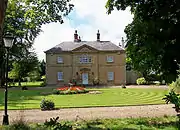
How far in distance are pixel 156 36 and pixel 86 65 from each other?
44.8m

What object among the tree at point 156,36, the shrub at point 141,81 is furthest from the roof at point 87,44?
the tree at point 156,36

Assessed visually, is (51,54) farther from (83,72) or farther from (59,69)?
(83,72)

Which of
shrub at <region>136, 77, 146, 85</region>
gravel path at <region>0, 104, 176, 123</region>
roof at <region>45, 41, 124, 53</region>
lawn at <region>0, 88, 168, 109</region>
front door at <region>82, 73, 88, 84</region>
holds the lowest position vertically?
gravel path at <region>0, 104, 176, 123</region>

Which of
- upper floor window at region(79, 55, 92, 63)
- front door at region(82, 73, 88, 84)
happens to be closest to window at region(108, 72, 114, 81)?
front door at region(82, 73, 88, 84)

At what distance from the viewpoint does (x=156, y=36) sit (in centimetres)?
1019

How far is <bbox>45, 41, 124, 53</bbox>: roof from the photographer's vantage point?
5531 centimetres

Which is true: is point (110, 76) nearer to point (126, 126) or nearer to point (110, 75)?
point (110, 75)

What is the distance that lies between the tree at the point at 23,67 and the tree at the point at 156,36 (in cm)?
4070

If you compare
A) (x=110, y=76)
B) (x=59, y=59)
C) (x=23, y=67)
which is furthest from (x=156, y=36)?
(x=59, y=59)

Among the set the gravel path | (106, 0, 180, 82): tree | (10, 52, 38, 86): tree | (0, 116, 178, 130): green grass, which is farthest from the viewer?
(10, 52, 38, 86): tree

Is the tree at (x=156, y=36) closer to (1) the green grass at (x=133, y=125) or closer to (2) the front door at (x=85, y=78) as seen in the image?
(1) the green grass at (x=133, y=125)

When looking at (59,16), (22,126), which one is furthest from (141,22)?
(22,126)

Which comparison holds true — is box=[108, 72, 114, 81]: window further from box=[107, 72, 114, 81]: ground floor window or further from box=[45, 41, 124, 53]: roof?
box=[45, 41, 124, 53]: roof

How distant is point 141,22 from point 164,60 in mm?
1511
